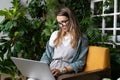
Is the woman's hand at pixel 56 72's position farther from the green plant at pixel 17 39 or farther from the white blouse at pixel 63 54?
the green plant at pixel 17 39

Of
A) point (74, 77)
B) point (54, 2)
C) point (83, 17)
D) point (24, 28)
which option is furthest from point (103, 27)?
point (74, 77)

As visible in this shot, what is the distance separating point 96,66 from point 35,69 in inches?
28.7

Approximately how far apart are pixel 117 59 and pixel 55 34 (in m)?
0.80

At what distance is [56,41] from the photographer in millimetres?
2613

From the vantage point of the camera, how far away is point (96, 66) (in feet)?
8.30

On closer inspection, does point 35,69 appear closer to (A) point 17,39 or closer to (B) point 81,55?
(B) point 81,55

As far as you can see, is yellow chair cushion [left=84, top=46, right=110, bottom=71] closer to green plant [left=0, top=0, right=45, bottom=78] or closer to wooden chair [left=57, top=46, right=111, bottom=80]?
wooden chair [left=57, top=46, right=111, bottom=80]

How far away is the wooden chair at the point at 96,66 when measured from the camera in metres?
2.33

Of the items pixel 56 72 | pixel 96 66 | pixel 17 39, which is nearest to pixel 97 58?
pixel 96 66

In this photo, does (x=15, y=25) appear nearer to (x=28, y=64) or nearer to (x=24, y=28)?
(x=24, y=28)

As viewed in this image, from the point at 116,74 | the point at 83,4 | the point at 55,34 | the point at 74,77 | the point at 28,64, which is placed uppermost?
the point at 83,4

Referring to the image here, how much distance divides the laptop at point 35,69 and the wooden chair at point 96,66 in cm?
29

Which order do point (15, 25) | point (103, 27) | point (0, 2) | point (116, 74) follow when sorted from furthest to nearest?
point (0, 2), point (103, 27), point (15, 25), point (116, 74)

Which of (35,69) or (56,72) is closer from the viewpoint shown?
(35,69)
